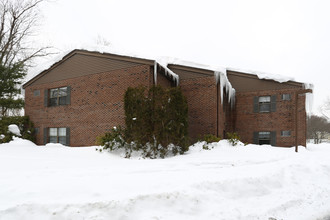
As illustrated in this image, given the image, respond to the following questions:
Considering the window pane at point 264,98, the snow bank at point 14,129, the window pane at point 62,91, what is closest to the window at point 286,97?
the window pane at point 264,98

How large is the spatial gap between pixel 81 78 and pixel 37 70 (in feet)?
13.9

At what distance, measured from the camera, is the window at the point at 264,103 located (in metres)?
15.6

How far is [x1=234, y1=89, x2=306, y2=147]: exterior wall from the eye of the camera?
14.9m

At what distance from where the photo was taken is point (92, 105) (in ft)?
42.4

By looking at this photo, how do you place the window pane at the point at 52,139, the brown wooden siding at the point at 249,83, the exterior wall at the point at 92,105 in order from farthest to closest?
the brown wooden siding at the point at 249,83
the window pane at the point at 52,139
the exterior wall at the point at 92,105

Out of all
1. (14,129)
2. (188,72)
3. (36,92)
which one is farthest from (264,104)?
(14,129)

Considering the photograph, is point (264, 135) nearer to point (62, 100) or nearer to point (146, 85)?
Result: point (146, 85)

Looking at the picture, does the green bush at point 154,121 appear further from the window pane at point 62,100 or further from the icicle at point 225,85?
the window pane at point 62,100

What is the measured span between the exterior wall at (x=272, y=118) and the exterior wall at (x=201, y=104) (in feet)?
15.7

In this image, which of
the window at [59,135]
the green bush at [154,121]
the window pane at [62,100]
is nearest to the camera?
the green bush at [154,121]

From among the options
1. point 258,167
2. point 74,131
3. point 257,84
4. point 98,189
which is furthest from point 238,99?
point 98,189

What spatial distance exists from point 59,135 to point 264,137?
13569mm

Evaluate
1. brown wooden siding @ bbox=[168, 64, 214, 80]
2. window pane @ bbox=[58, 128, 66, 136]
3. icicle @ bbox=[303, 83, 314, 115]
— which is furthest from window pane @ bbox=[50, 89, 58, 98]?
icicle @ bbox=[303, 83, 314, 115]

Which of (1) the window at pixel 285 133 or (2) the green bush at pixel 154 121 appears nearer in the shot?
(2) the green bush at pixel 154 121
